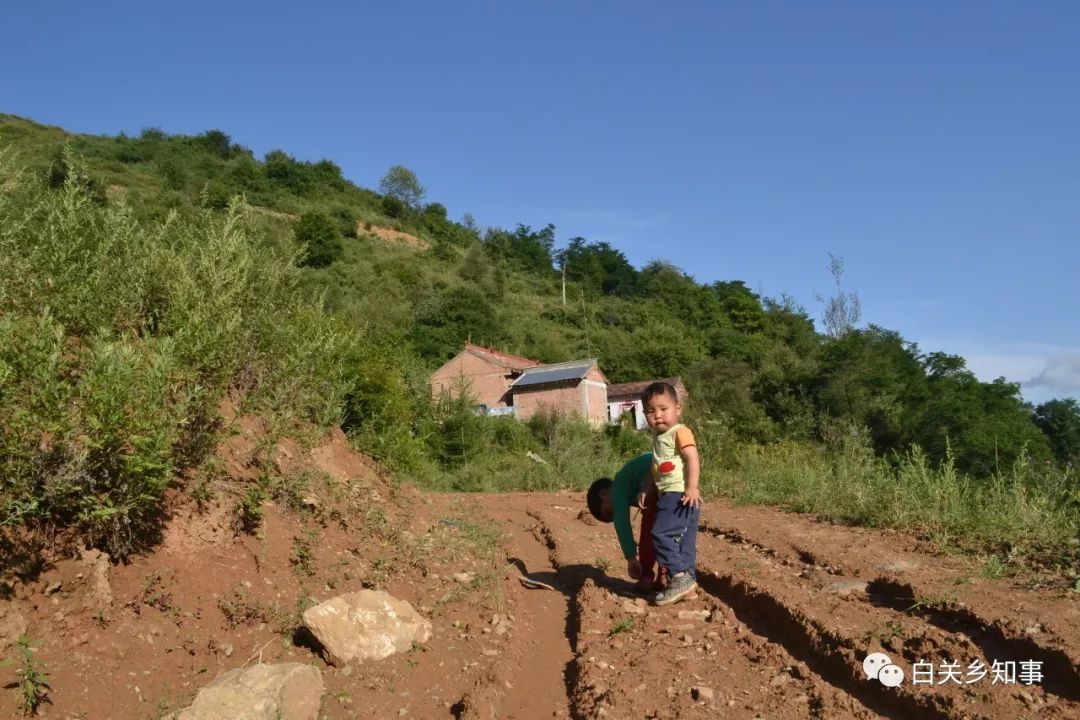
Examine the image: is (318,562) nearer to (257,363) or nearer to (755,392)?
(257,363)

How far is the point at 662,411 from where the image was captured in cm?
486

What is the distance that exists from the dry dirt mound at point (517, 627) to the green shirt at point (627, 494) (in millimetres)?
384

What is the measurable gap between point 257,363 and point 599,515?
3.06 m

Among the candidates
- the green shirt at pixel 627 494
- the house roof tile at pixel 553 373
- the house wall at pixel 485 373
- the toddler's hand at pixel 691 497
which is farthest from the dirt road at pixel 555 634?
the house wall at pixel 485 373

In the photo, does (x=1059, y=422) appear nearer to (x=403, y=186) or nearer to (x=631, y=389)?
(x=631, y=389)

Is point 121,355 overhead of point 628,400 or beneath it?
overhead

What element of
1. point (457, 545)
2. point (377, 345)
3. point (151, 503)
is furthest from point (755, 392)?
point (151, 503)

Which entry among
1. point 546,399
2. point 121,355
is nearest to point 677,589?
point 121,355

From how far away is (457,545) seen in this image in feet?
21.6

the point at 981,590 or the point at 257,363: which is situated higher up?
the point at 257,363

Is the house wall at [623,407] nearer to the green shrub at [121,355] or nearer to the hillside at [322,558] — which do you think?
the hillside at [322,558]

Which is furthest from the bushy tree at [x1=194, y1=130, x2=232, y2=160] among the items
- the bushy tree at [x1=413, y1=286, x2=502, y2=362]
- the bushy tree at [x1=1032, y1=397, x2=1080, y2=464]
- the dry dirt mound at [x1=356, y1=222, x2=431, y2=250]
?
the bushy tree at [x1=1032, y1=397, x2=1080, y2=464]

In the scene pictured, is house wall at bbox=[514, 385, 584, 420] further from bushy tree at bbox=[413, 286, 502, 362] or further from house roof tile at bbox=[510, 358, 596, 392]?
bushy tree at bbox=[413, 286, 502, 362]

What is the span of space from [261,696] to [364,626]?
3.17ft
